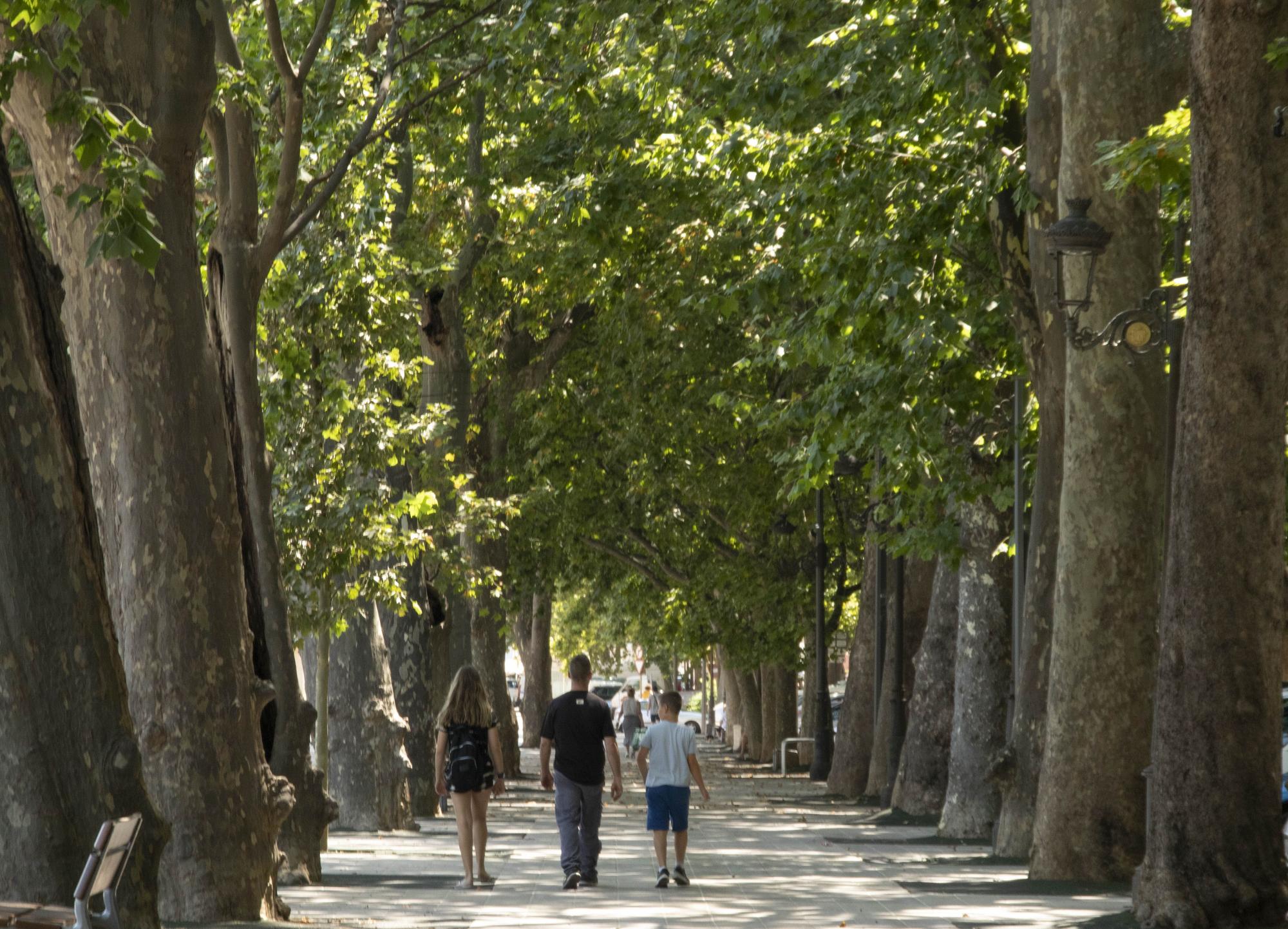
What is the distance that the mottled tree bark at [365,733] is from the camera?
1894cm

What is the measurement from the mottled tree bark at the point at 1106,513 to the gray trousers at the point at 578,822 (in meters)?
3.30

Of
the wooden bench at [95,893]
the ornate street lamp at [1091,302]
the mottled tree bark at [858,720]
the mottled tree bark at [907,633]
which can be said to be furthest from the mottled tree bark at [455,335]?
the wooden bench at [95,893]

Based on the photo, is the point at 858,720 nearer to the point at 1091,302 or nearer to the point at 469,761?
the point at 469,761

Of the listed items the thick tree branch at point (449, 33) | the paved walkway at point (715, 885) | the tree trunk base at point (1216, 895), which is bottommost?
the paved walkway at point (715, 885)

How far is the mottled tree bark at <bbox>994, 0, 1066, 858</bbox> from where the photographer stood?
14.5m

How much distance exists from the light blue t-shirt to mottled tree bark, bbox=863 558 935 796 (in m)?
12.3

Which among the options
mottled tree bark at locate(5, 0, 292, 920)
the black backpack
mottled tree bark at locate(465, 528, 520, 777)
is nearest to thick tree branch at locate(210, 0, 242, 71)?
mottled tree bark at locate(5, 0, 292, 920)

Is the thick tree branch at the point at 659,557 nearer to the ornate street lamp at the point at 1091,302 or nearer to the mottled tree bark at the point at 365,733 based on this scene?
the mottled tree bark at the point at 365,733

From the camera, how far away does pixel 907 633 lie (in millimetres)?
27406

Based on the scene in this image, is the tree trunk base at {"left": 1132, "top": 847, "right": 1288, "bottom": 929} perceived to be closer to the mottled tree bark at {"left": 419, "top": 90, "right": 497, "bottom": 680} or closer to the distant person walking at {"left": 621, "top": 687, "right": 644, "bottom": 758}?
the mottled tree bark at {"left": 419, "top": 90, "right": 497, "bottom": 680}

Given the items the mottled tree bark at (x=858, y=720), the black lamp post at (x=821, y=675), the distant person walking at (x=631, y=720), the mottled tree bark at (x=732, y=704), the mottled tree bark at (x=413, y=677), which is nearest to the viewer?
the mottled tree bark at (x=413, y=677)

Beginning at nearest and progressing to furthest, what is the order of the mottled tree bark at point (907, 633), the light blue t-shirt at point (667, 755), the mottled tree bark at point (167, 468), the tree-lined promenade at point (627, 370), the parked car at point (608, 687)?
the tree-lined promenade at point (627, 370) → the mottled tree bark at point (167, 468) → the light blue t-shirt at point (667, 755) → the mottled tree bark at point (907, 633) → the parked car at point (608, 687)

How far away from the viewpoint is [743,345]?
3062 cm

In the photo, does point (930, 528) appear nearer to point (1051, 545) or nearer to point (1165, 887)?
point (1051, 545)
